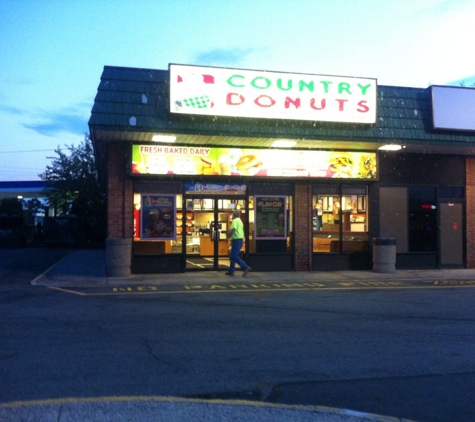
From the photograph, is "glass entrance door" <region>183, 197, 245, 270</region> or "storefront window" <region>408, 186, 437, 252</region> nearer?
"glass entrance door" <region>183, 197, 245, 270</region>

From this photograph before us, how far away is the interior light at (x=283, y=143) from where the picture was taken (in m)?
17.1

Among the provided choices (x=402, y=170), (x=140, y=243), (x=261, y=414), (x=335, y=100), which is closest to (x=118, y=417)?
(x=261, y=414)

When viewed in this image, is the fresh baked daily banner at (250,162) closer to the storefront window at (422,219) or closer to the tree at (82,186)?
the storefront window at (422,219)

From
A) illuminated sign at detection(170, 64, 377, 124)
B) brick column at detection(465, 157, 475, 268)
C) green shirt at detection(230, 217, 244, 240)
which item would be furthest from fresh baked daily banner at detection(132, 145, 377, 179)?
brick column at detection(465, 157, 475, 268)

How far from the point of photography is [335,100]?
17375 mm

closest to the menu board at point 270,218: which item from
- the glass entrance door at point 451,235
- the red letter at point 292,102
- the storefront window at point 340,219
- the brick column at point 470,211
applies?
the storefront window at point 340,219

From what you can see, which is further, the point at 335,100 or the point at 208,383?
the point at 335,100

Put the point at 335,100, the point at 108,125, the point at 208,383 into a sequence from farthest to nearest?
the point at 335,100, the point at 108,125, the point at 208,383

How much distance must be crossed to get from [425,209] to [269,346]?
1296 cm

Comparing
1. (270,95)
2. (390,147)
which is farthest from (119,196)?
(390,147)

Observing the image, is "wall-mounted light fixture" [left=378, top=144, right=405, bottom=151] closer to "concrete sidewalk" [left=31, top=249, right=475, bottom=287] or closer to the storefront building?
the storefront building

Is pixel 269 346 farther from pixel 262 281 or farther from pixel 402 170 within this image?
pixel 402 170

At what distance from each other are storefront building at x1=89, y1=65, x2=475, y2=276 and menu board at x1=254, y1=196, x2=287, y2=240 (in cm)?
3

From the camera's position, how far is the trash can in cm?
1808
